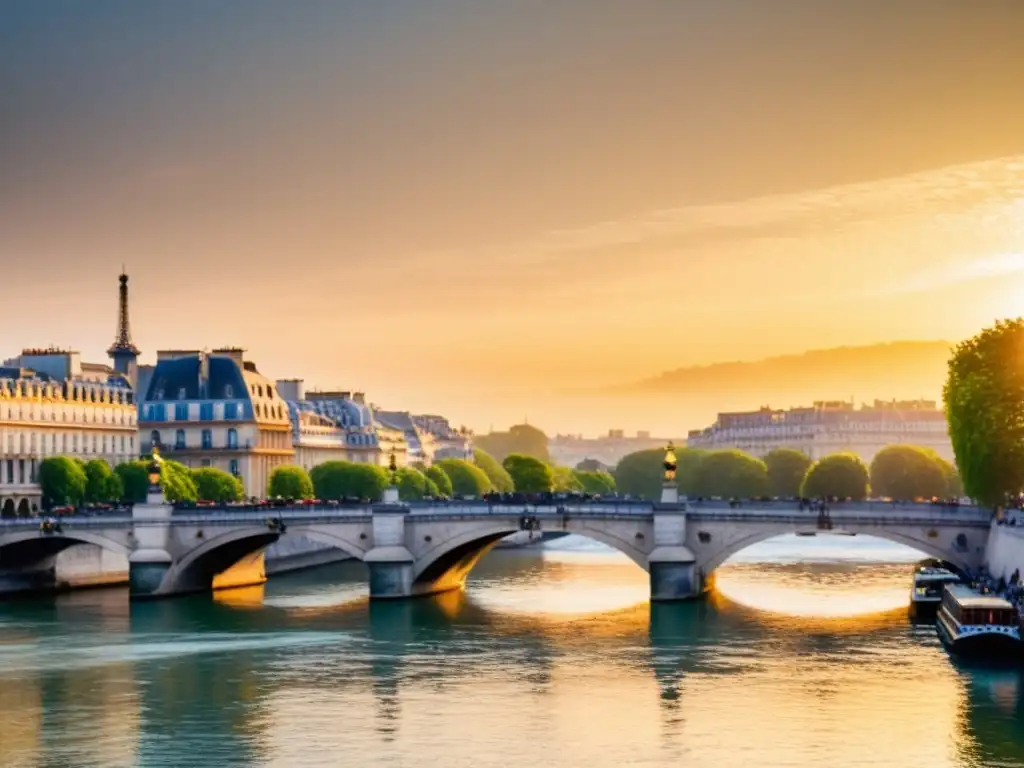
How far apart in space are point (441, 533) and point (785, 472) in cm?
8684

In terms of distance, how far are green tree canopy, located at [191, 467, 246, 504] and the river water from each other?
81.4ft

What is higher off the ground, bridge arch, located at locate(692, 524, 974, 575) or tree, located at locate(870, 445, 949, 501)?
tree, located at locate(870, 445, 949, 501)

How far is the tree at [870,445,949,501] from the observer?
155 meters

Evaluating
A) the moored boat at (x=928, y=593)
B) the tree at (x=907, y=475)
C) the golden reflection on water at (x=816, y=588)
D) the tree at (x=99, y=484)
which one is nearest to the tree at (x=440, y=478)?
the tree at (x=907, y=475)

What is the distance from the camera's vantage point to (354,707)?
61.1 meters

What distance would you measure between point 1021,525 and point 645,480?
121 metres

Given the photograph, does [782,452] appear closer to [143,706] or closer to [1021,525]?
[1021,525]

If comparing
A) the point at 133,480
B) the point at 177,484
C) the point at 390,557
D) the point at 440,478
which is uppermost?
the point at 440,478

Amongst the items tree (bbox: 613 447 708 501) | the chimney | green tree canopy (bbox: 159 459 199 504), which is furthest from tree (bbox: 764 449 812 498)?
green tree canopy (bbox: 159 459 199 504)

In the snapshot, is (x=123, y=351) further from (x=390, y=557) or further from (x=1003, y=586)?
(x=1003, y=586)

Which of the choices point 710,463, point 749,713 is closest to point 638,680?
point 749,713

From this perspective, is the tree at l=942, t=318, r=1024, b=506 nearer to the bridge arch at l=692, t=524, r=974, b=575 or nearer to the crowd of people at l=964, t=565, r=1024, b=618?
the bridge arch at l=692, t=524, r=974, b=575

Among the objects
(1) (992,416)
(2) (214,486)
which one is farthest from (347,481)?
(1) (992,416)

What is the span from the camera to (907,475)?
157 meters
